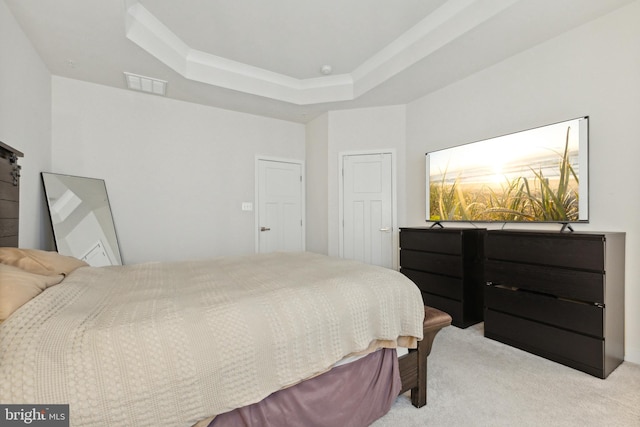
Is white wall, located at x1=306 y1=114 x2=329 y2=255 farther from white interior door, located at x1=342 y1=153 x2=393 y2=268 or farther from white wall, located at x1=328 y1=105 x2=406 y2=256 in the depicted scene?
white interior door, located at x1=342 y1=153 x2=393 y2=268

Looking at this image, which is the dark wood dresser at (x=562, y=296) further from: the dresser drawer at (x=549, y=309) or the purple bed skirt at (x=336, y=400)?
the purple bed skirt at (x=336, y=400)

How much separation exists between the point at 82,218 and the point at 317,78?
3.22 meters

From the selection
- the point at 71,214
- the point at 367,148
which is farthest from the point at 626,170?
the point at 71,214

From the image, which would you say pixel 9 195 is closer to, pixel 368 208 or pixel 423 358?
pixel 423 358

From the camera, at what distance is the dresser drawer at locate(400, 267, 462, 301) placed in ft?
9.66

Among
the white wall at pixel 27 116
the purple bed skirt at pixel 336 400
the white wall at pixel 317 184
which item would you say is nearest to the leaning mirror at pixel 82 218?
the white wall at pixel 27 116

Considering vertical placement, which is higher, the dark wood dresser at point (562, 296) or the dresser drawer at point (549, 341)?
the dark wood dresser at point (562, 296)

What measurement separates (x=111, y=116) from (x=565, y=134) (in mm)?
4693

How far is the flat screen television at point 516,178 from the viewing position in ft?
7.85

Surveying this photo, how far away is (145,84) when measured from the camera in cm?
328

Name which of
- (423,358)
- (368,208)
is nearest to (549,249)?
(423,358)

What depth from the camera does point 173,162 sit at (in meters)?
3.73

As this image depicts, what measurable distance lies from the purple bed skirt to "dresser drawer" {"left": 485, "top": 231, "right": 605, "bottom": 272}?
1.59 m

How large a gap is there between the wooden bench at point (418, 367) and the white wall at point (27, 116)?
316 cm
